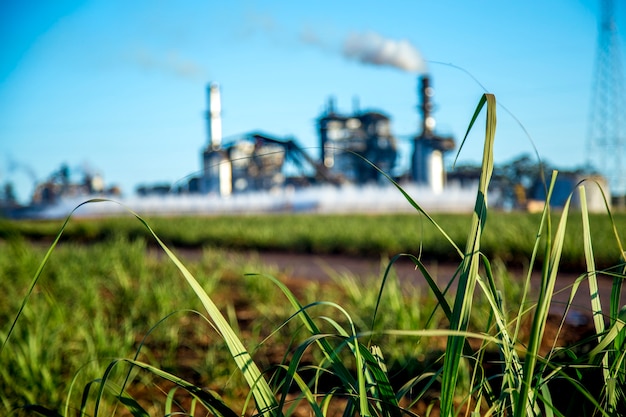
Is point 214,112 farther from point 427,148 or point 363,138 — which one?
point 427,148

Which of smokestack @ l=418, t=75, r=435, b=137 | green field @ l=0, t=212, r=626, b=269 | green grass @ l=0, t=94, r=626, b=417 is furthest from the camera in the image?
smokestack @ l=418, t=75, r=435, b=137

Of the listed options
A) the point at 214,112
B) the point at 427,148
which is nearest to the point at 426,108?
the point at 427,148

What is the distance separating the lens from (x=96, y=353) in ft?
7.51

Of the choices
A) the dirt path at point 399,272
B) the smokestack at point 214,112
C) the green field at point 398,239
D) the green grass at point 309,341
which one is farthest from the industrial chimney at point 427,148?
the green grass at point 309,341

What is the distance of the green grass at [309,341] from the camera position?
753 millimetres

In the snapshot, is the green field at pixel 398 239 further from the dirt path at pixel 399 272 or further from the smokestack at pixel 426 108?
the smokestack at pixel 426 108

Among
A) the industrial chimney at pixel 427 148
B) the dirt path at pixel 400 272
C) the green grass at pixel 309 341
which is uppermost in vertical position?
the industrial chimney at pixel 427 148

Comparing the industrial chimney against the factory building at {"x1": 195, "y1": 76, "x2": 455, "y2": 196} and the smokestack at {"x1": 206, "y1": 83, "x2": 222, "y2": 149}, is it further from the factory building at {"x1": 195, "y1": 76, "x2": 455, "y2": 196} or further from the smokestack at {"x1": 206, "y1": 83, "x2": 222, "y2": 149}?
the smokestack at {"x1": 206, "y1": 83, "x2": 222, "y2": 149}

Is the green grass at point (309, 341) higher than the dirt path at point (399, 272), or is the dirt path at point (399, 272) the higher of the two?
the green grass at point (309, 341)

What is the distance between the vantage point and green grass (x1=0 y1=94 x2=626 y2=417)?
753mm


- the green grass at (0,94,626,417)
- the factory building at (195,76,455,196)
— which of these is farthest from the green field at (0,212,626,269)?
the factory building at (195,76,455,196)

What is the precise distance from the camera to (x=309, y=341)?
0.70m

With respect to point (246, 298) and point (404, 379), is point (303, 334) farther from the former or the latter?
point (246, 298)

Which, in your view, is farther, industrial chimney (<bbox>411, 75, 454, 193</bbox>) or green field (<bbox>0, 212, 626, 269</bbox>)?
industrial chimney (<bbox>411, 75, 454, 193</bbox>)
